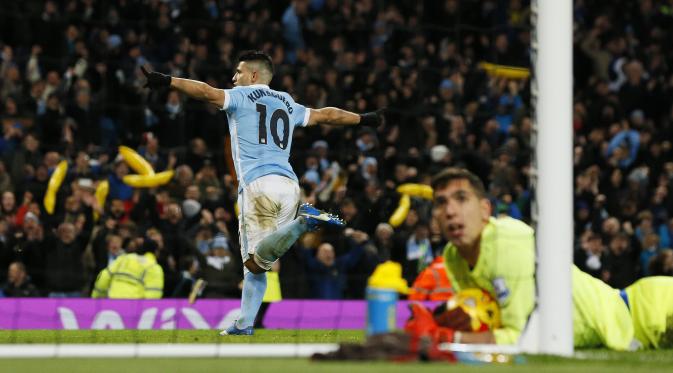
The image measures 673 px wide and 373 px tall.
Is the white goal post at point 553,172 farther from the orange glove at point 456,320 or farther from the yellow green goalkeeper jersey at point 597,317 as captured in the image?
the yellow green goalkeeper jersey at point 597,317

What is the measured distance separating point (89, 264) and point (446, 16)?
616cm

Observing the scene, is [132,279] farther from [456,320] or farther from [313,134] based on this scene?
[456,320]

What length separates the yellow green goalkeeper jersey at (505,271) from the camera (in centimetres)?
676

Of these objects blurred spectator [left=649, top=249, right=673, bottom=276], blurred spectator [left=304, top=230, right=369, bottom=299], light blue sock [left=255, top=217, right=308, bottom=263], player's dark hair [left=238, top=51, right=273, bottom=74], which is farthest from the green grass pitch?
blurred spectator [left=304, top=230, right=369, bottom=299]

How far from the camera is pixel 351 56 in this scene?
17406 millimetres

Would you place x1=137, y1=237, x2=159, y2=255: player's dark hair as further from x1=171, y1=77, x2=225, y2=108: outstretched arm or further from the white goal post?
the white goal post

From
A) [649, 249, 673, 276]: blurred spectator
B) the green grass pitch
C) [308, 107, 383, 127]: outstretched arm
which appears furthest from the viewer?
[649, 249, 673, 276]: blurred spectator

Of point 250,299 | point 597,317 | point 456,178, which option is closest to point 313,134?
point 250,299

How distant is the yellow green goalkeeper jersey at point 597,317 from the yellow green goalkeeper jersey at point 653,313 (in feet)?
0.37

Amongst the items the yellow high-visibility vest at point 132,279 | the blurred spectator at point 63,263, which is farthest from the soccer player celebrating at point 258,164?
the blurred spectator at point 63,263

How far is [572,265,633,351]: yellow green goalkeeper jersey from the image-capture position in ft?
24.9

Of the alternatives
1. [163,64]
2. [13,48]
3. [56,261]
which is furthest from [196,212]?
[13,48]

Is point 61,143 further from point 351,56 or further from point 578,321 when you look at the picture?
point 578,321

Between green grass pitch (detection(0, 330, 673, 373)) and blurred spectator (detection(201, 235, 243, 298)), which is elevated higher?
blurred spectator (detection(201, 235, 243, 298))
